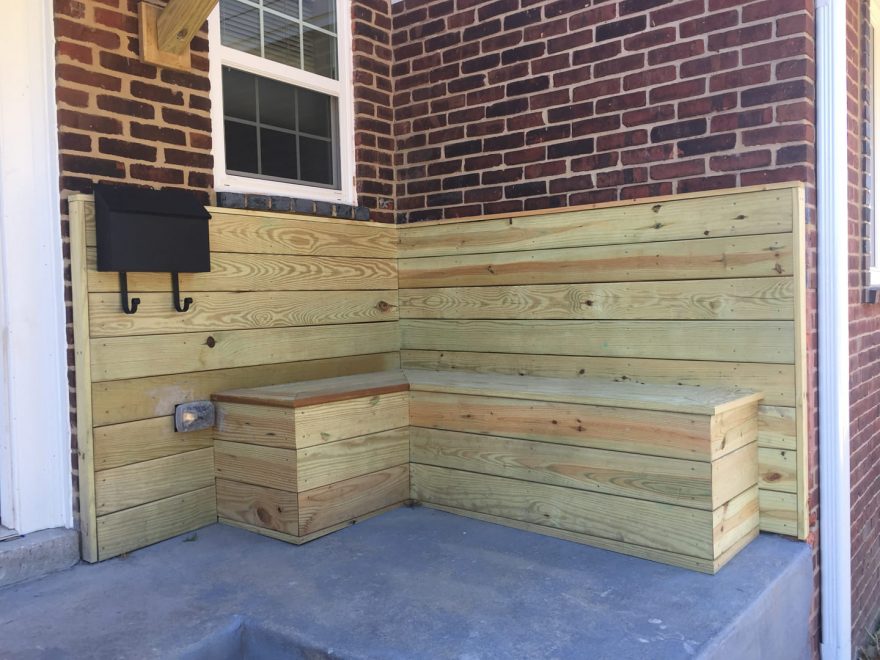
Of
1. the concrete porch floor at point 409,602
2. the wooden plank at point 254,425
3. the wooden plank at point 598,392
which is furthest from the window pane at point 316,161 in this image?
the concrete porch floor at point 409,602

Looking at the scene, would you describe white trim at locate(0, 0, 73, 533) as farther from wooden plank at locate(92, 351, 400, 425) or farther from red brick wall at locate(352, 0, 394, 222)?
red brick wall at locate(352, 0, 394, 222)

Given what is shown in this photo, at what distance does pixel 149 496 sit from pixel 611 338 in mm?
2008

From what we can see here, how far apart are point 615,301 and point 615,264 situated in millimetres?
159

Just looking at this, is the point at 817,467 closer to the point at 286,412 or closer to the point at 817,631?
the point at 817,631

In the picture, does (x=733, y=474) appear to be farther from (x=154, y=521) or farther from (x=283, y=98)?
(x=283, y=98)

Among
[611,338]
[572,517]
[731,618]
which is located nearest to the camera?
[731,618]

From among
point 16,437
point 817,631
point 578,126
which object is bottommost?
point 817,631

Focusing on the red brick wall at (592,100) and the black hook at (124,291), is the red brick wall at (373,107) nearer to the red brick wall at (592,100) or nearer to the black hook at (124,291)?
the red brick wall at (592,100)

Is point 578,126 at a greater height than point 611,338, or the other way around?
point 578,126

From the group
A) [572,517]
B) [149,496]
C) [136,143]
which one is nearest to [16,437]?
[149,496]

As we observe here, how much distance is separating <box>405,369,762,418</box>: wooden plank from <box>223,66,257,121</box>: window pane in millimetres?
1437

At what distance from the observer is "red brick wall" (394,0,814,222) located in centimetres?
281

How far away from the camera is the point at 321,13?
372cm

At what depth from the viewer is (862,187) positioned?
11.3ft
